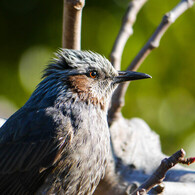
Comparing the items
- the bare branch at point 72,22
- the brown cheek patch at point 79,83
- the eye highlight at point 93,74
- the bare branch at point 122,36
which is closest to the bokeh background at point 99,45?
the bare branch at point 122,36

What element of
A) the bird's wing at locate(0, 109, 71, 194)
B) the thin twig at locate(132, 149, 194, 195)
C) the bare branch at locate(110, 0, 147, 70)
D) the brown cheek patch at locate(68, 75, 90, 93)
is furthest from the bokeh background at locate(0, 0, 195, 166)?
the thin twig at locate(132, 149, 194, 195)

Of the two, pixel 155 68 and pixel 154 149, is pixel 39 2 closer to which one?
pixel 155 68

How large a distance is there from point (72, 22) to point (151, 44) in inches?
41.0

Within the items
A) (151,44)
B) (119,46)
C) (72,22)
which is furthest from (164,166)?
(119,46)

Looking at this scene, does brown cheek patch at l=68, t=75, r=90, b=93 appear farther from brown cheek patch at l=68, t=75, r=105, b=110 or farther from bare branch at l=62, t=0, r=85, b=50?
bare branch at l=62, t=0, r=85, b=50

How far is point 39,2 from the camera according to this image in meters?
5.89

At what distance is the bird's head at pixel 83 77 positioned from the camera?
3883 mm

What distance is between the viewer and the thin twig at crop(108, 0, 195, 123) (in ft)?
14.7

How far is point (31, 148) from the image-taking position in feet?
11.7

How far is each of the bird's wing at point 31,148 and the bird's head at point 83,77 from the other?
0.32 metres

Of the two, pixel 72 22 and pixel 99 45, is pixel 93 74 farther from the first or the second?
pixel 99 45

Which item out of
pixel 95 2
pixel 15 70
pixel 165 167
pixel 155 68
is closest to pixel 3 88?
pixel 15 70

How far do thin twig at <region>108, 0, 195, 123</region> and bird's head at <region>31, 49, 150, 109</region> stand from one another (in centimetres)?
57

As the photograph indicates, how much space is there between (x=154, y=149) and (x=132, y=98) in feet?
3.67
